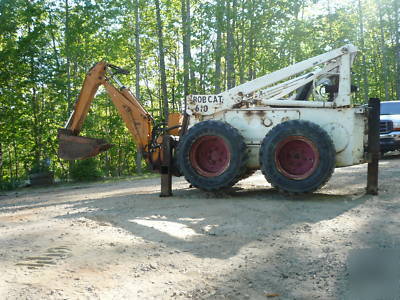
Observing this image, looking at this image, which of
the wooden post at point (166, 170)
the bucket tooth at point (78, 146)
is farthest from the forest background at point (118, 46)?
the wooden post at point (166, 170)

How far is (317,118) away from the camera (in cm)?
745

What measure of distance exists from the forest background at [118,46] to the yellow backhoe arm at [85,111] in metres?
6.71

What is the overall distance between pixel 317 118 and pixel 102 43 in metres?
17.2

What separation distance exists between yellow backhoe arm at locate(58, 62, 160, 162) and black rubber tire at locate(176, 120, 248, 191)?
1372 millimetres

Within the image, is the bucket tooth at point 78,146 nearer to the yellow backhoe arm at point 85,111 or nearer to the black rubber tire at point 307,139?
the yellow backhoe arm at point 85,111

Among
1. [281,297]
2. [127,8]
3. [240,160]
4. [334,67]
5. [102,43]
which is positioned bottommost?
[281,297]

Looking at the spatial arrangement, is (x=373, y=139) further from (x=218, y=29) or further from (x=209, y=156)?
(x=218, y=29)

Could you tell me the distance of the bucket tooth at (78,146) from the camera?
9.84m

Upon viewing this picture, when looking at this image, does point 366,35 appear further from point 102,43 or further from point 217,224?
point 217,224

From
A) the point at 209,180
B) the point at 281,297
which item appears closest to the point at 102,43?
the point at 209,180

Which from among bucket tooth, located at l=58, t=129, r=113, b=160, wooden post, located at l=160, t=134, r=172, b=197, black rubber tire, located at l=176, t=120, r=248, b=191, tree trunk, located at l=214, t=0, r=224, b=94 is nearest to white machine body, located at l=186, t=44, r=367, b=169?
black rubber tire, located at l=176, t=120, r=248, b=191

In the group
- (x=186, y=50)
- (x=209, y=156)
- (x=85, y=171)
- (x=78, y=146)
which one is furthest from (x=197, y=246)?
(x=186, y=50)

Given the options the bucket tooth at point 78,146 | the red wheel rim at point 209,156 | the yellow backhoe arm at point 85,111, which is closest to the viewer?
the red wheel rim at point 209,156

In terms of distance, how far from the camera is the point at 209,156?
8125 mm
